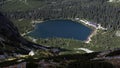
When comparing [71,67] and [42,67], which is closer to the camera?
[71,67]

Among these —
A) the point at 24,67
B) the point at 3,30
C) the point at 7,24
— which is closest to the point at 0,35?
the point at 3,30

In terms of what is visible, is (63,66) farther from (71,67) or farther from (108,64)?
(108,64)

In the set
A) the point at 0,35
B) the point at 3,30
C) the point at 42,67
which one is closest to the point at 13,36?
the point at 3,30

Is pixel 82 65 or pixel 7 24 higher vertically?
pixel 82 65

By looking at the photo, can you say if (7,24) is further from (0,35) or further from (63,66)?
(63,66)

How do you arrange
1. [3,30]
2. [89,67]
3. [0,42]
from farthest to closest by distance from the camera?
1. [3,30]
2. [0,42]
3. [89,67]

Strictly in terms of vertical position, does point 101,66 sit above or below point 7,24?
above

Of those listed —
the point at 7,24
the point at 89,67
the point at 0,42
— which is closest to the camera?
the point at 89,67

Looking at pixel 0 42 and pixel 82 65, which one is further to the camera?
pixel 0 42

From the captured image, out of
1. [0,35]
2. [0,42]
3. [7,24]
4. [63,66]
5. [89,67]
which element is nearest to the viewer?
[89,67]
